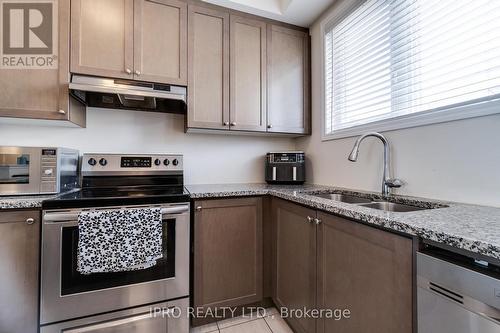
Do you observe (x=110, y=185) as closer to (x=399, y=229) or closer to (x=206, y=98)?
(x=206, y=98)

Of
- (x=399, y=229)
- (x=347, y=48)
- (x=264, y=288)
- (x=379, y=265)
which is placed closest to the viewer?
(x=399, y=229)

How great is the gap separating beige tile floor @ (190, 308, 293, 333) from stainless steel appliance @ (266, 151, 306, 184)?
1.08m

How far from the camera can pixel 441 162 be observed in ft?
3.85

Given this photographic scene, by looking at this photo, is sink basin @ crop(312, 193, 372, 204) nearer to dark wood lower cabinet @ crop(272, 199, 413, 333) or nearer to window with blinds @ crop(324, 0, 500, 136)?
dark wood lower cabinet @ crop(272, 199, 413, 333)

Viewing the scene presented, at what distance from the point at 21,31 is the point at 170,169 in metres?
1.27

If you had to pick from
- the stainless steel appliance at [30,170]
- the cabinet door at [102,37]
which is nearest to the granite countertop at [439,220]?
the stainless steel appliance at [30,170]

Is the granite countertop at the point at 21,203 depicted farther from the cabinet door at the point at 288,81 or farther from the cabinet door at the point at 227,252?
the cabinet door at the point at 288,81

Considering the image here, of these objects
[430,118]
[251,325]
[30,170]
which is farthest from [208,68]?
[251,325]

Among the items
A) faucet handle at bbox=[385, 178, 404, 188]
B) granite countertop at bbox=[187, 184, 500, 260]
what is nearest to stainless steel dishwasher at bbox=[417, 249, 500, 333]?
granite countertop at bbox=[187, 184, 500, 260]

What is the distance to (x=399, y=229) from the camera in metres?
0.75

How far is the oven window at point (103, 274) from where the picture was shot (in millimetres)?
1228

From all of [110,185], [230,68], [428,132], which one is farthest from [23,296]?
[428,132]

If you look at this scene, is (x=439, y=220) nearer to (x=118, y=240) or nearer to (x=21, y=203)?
(x=118, y=240)

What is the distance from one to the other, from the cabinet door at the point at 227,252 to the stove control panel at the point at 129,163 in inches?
20.5
